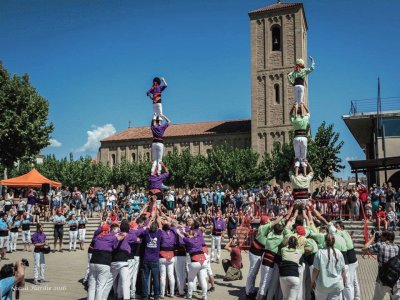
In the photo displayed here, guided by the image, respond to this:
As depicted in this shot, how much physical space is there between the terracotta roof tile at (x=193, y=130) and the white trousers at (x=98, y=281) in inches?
2048

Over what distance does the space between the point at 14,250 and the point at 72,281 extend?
345 inches

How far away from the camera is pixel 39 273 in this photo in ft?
44.8

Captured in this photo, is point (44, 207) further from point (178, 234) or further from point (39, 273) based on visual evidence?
point (178, 234)

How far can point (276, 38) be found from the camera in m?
58.4

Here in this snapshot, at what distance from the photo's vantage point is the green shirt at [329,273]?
7.76 metres

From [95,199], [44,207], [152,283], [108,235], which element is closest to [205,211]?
[95,199]

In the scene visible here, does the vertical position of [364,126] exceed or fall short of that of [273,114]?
it falls short

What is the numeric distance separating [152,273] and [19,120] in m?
26.5

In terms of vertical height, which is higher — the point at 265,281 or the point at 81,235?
the point at 265,281

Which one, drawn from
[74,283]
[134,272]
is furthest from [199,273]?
[74,283]

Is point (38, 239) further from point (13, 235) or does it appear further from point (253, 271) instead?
point (13, 235)

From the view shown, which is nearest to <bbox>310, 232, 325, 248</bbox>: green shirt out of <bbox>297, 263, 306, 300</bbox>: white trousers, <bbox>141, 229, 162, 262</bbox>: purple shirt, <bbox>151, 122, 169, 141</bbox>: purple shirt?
<bbox>297, 263, 306, 300</bbox>: white trousers

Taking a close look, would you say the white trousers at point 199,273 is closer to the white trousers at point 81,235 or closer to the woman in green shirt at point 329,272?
the woman in green shirt at point 329,272

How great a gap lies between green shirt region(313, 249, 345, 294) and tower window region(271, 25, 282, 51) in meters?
53.2
